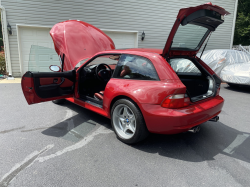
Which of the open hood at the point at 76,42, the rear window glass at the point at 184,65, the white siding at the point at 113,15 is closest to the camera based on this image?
the rear window glass at the point at 184,65

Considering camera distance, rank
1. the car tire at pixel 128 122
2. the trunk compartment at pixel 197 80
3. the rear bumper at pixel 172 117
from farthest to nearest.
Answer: the trunk compartment at pixel 197 80 → the car tire at pixel 128 122 → the rear bumper at pixel 172 117

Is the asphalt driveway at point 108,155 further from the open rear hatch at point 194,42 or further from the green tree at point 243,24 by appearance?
the green tree at point 243,24

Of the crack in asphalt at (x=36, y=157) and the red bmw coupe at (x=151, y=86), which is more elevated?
the red bmw coupe at (x=151, y=86)

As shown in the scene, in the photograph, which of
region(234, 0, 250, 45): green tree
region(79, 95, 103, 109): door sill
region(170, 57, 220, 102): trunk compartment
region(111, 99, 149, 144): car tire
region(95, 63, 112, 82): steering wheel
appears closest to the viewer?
region(111, 99, 149, 144): car tire

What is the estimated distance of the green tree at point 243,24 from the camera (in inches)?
692

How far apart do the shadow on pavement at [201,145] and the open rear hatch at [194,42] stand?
2.36 feet

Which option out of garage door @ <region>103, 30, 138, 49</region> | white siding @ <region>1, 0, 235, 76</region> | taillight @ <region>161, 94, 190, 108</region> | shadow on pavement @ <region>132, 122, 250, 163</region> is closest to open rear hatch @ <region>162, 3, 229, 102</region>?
taillight @ <region>161, 94, 190, 108</region>

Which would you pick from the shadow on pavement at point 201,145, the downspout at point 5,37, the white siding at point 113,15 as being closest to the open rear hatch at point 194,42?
the shadow on pavement at point 201,145

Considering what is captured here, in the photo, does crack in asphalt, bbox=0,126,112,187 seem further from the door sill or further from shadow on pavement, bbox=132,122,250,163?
shadow on pavement, bbox=132,122,250,163

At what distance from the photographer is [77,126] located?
339 cm

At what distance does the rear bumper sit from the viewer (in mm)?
2285

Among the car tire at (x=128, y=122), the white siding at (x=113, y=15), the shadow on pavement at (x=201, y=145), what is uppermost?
the white siding at (x=113, y=15)

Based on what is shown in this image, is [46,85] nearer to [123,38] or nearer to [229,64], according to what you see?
[123,38]

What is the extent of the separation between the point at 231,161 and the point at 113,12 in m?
8.80
